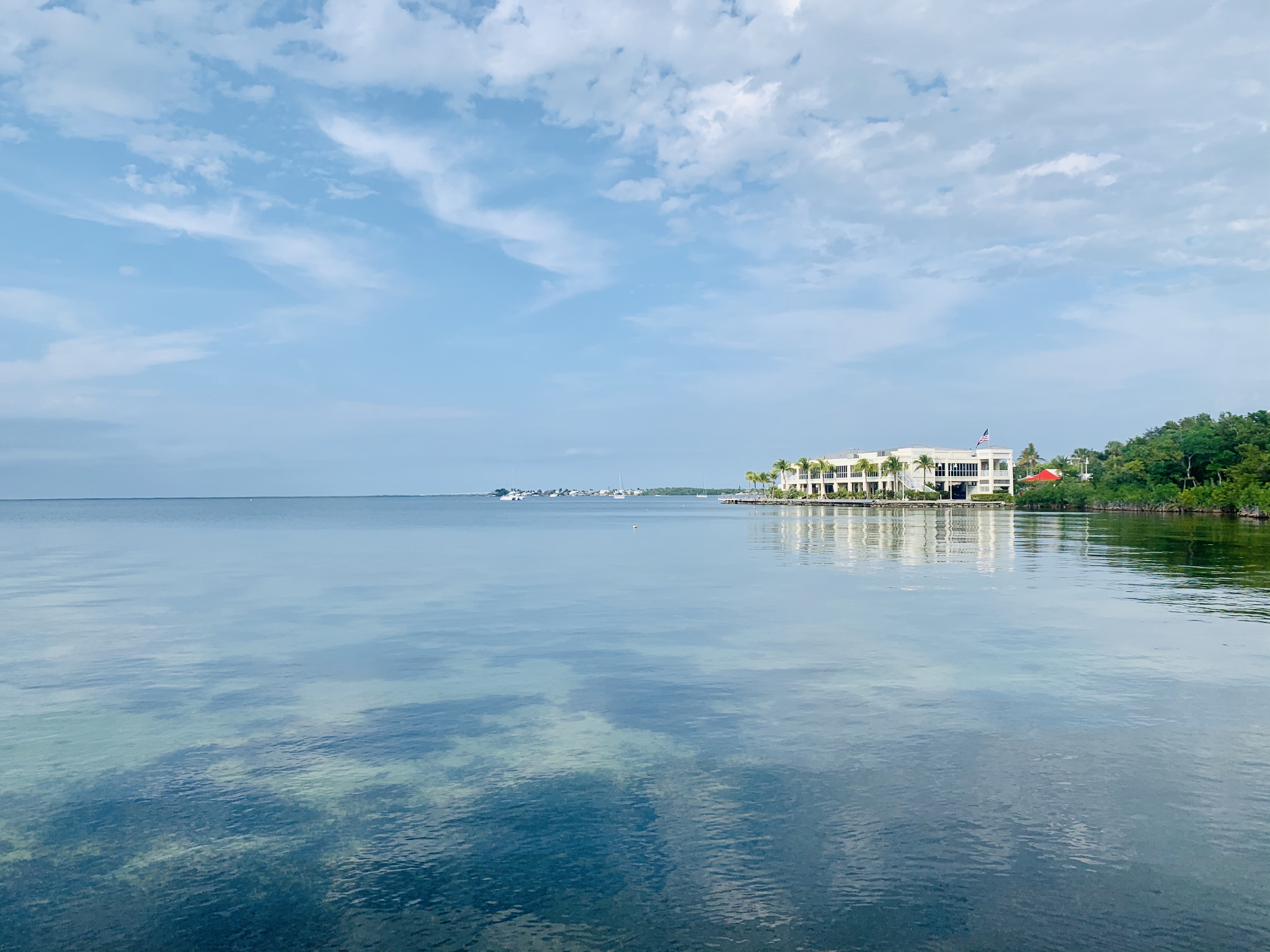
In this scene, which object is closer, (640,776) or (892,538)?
(640,776)

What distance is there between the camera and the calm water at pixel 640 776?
888 cm

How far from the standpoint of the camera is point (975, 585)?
39.4 meters

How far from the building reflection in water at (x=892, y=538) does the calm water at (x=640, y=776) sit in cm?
2231

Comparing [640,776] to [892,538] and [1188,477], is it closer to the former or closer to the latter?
[892,538]

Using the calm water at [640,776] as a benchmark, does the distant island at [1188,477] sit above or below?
above

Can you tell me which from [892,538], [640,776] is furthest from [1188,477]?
[640,776]

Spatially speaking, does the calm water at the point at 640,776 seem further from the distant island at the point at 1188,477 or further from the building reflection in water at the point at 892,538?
the distant island at the point at 1188,477

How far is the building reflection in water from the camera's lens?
55.7 meters

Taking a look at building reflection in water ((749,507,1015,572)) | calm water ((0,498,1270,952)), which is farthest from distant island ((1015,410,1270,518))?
calm water ((0,498,1270,952))

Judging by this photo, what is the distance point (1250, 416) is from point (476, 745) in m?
162

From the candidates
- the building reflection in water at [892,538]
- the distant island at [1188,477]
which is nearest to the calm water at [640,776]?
the building reflection in water at [892,538]

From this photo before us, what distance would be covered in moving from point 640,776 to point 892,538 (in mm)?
69112

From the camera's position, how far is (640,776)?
1316cm

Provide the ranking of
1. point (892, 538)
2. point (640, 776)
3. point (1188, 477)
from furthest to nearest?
1. point (1188, 477)
2. point (892, 538)
3. point (640, 776)
